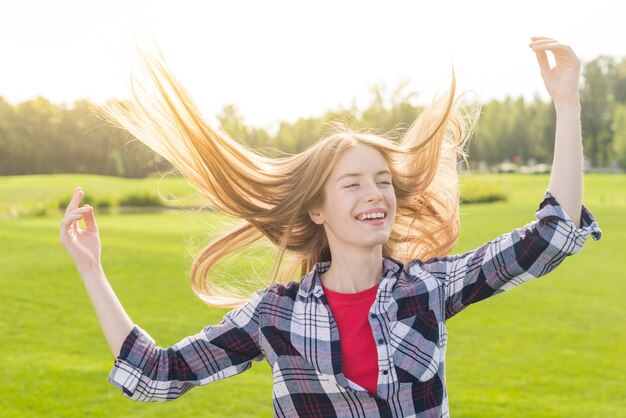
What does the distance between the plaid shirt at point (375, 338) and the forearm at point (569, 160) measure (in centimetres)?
4

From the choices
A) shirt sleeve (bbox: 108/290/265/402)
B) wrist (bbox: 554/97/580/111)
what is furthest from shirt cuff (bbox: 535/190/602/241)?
shirt sleeve (bbox: 108/290/265/402)

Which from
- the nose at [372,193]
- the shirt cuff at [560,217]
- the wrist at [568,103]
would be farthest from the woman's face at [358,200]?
the wrist at [568,103]

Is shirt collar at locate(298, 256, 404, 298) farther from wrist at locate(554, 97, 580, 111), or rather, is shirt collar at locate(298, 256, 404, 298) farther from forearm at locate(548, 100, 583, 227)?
wrist at locate(554, 97, 580, 111)

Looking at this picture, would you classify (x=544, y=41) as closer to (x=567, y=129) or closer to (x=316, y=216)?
(x=567, y=129)

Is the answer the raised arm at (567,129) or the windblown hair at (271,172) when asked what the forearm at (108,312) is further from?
the raised arm at (567,129)

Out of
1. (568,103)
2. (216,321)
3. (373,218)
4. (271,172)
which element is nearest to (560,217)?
(568,103)

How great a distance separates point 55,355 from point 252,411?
2412 mm

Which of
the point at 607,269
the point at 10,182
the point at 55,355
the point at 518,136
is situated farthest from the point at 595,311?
the point at 518,136

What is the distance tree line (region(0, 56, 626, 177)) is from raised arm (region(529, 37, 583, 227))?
25752 millimetres

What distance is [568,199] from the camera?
2369mm

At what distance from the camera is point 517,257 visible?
241cm

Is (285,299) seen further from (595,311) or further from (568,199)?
(595,311)

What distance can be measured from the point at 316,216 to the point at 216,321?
6009mm

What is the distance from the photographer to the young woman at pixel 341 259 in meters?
2.38
